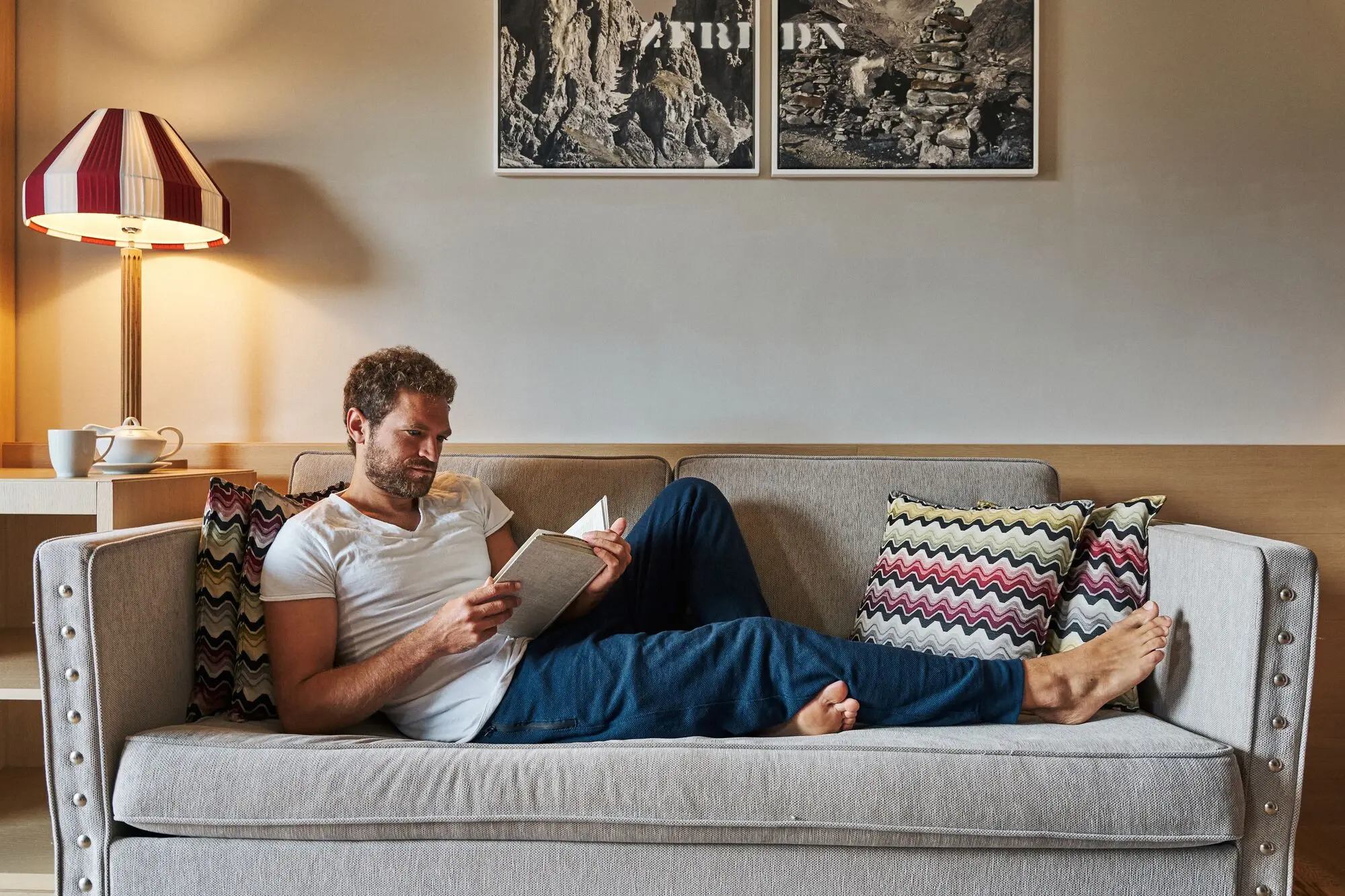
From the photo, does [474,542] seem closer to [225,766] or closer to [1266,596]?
[225,766]

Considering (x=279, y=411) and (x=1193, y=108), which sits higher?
(x=1193, y=108)

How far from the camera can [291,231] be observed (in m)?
2.23

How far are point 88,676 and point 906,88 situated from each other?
6.73 ft

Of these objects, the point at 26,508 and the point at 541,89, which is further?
the point at 541,89

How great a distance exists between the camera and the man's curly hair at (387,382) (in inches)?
62.8

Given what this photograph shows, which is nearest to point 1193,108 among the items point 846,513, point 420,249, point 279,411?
point 846,513

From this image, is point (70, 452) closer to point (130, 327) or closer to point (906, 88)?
point (130, 327)

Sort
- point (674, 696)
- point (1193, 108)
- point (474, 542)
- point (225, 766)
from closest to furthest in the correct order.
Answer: point (225, 766)
point (674, 696)
point (474, 542)
point (1193, 108)

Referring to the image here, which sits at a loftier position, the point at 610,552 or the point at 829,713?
the point at 610,552

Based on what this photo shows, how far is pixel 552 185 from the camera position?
2219 mm

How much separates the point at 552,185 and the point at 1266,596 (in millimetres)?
1709

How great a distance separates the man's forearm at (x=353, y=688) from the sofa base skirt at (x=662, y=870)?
0.60 ft

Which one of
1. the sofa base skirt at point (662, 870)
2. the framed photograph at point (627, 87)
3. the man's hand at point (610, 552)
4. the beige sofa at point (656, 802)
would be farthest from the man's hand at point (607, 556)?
the framed photograph at point (627, 87)

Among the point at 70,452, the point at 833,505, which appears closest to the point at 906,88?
the point at 833,505
